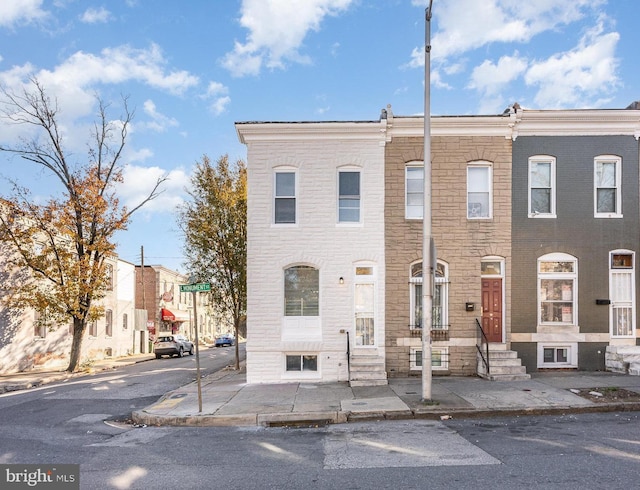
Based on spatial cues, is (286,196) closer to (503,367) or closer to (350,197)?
(350,197)

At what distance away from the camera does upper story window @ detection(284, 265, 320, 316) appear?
1462 centimetres

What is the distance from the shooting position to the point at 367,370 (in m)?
13.6

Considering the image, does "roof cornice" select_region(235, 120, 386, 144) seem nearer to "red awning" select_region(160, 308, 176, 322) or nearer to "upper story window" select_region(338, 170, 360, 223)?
"upper story window" select_region(338, 170, 360, 223)

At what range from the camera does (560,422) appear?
31.0 feet

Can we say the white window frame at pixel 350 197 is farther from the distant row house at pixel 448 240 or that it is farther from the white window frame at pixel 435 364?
the white window frame at pixel 435 364

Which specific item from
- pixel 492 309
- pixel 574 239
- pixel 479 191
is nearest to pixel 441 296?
pixel 492 309

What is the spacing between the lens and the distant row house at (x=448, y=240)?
14492 millimetres

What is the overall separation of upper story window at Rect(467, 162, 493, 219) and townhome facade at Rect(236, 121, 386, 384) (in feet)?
8.57

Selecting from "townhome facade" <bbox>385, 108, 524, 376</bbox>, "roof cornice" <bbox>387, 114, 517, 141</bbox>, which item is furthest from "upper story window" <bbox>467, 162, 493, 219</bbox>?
"roof cornice" <bbox>387, 114, 517, 141</bbox>

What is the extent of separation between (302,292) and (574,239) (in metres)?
8.01

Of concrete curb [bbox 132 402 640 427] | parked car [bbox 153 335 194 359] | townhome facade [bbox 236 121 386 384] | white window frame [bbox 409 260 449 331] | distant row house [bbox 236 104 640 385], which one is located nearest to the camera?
concrete curb [bbox 132 402 640 427]

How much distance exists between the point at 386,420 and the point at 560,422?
3.19 meters

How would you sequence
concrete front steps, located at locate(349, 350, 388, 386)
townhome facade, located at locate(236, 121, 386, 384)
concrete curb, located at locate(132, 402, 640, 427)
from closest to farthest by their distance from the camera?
concrete curb, located at locate(132, 402, 640, 427)
concrete front steps, located at locate(349, 350, 388, 386)
townhome facade, located at locate(236, 121, 386, 384)

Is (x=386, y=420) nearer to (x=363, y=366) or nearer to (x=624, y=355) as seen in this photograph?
(x=363, y=366)
